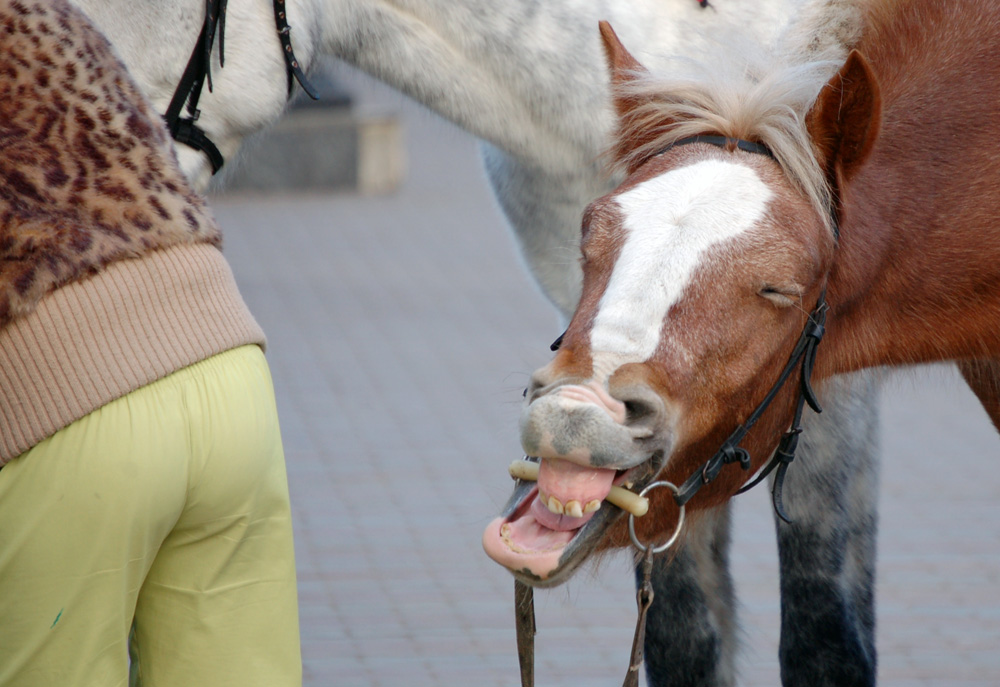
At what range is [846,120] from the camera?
5.94ft

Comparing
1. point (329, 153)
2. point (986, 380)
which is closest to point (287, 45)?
point (986, 380)

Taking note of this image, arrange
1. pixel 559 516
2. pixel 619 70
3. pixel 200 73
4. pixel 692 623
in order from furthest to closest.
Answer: pixel 692 623 → pixel 200 73 → pixel 619 70 → pixel 559 516

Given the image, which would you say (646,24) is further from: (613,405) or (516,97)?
(613,405)

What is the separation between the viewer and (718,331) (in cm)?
167

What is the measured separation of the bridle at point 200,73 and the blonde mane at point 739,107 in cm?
90

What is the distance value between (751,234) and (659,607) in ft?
4.70

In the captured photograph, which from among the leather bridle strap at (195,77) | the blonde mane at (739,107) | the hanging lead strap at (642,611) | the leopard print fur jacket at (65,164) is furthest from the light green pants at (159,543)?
the leather bridle strap at (195,77)

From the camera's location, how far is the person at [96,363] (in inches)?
61.0

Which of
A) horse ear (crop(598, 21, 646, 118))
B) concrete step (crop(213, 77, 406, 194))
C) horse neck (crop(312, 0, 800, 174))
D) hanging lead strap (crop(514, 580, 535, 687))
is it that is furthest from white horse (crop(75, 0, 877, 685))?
concrete step (crop(213, 77, 406, 194))

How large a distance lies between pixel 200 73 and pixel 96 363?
3.66 ft

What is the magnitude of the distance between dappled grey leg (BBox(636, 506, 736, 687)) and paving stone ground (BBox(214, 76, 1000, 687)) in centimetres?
13

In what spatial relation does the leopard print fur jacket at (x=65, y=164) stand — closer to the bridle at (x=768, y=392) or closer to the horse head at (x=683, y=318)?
the horse head at (x=683, y=318)

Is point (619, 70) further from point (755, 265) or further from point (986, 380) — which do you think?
point (986, 380)

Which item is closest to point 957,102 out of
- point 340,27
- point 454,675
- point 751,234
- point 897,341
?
point 897,341
